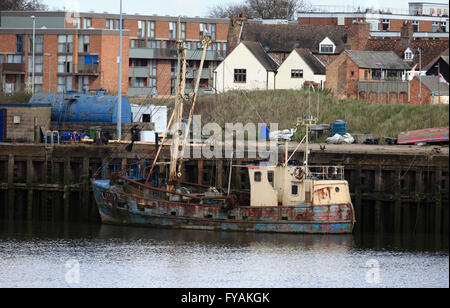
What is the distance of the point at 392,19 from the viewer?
12519 centimetres

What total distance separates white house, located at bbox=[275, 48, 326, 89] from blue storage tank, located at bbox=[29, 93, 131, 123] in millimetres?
24837

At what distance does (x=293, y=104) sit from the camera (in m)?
64.1

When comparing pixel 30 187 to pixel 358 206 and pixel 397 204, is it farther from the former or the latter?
pixel 397 204

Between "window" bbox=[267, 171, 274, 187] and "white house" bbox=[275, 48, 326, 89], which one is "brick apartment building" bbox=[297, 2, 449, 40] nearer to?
"white house" bbox=[275, 48, 326, 89]

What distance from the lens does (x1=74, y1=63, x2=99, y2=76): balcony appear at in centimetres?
8650

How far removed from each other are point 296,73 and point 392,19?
162ft

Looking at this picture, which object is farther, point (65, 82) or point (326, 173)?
point (65, 82)

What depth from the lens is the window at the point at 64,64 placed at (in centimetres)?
8719

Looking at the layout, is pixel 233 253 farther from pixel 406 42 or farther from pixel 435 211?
pixel 406 42

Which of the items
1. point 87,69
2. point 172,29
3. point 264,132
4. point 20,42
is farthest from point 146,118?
point 172,29

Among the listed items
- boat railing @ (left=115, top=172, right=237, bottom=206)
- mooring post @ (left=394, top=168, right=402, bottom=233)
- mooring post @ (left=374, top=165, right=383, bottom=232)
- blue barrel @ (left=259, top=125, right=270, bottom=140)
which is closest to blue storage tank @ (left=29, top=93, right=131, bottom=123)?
blue barrel @ (left=259, top=125, right=270, bottom=140)

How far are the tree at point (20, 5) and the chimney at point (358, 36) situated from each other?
1533 inches

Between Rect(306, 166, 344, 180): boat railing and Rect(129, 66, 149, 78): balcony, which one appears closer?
Rect(306, 166, 344, 180): boat railing

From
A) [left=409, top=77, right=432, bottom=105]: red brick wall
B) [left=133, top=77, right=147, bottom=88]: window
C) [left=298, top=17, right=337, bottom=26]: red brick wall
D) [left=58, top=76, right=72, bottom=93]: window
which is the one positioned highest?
[left=298, top=17, right=337, bottom=26]: red brick wall
